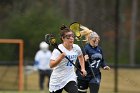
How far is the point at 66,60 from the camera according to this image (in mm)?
11594

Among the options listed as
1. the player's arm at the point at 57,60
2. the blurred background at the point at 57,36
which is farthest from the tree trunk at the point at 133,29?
the player's arm at the point at 57,60

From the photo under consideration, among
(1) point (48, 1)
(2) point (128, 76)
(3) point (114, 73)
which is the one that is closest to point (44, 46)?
(3) point (114, 73)

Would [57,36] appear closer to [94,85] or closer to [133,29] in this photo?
[94,85]

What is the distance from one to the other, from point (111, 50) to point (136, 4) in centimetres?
2113

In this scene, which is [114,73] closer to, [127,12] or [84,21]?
[84,21]

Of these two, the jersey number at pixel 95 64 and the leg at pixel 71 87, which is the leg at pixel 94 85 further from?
the leg at pixel 71 87

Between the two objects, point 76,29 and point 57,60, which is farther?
point 76,29

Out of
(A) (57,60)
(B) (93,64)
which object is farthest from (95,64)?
(A) (57,60)

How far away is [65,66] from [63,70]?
0.09 m

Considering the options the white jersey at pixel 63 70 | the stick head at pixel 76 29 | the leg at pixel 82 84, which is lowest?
the leg at pixel 82 84

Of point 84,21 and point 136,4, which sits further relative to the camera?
point 136,4

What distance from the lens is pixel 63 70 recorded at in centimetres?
1168

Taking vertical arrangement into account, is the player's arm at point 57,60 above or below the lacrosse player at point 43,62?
above

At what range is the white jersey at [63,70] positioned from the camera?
11.6 meters
